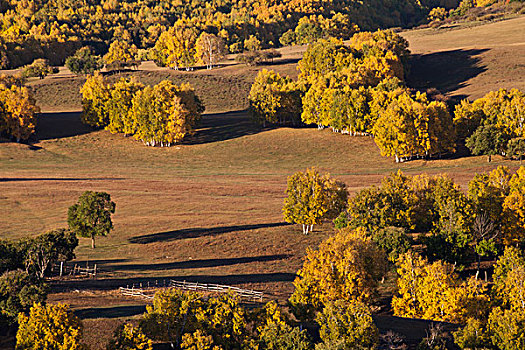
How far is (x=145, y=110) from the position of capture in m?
142

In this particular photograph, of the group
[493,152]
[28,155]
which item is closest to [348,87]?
[493,152]

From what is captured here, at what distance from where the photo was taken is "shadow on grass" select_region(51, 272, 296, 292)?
58.7m

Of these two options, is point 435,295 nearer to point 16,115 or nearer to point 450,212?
point 450,212

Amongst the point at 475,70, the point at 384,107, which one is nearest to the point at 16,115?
the point at 384,107

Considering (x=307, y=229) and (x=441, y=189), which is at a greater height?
(x=441, y=189)

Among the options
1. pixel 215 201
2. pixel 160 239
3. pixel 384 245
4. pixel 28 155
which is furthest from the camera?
pixel 28 155

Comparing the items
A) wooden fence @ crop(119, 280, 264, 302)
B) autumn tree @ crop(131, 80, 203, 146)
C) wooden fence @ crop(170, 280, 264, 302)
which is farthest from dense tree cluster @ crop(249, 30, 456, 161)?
wooden fence @ crop(119, 280, 264, 302)

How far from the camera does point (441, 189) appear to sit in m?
75.8

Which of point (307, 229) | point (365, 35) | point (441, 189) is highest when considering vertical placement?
point (365, 35)

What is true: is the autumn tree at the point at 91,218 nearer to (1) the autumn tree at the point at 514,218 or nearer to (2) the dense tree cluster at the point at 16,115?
(1) the autumn tree at the point at 514,218

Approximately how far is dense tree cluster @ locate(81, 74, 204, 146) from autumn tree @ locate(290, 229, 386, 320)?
294ft

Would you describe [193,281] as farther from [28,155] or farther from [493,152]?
[28,155]

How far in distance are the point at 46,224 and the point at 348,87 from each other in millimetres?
86181

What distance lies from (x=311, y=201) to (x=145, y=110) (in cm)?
7666
